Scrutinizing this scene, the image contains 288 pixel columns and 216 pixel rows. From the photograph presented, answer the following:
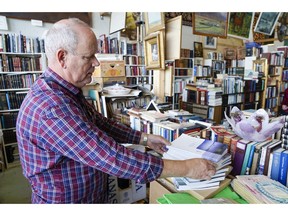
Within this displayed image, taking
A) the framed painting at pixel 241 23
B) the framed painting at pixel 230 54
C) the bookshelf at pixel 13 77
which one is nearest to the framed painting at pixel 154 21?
the framed painting at pixel 241 23

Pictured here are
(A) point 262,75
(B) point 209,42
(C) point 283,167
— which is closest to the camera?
(C) point 283,167

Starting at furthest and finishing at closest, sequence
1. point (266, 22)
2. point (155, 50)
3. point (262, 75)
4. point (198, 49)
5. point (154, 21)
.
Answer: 1. point (198, 49)
2. point (262, 75)
3. point (266, 22)
4. point (155, 50)
5. point (154, 21)

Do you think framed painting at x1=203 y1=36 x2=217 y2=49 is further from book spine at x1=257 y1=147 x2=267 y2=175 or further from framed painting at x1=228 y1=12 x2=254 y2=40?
book spine at x1=257 y1=147 x2=267 y2=175

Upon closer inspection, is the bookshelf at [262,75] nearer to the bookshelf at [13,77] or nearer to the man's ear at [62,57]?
the bookshelf at [13,77]

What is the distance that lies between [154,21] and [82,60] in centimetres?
154

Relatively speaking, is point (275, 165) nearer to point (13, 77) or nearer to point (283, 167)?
point (283, 167)

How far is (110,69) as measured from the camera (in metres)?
2.61

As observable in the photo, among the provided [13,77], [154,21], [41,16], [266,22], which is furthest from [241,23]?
[13,77]

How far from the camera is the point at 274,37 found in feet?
17.5

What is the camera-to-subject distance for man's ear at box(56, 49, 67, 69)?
2.57 ft

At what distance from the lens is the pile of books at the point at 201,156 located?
90 centimetres

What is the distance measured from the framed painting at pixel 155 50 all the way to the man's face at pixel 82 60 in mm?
1430

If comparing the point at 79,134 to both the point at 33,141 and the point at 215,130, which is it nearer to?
the point at 33,141

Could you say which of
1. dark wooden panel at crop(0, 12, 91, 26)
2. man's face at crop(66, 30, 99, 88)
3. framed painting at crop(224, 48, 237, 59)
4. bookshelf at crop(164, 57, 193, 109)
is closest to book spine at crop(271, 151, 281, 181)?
man's face at crop(66, 30, 99, 88)
